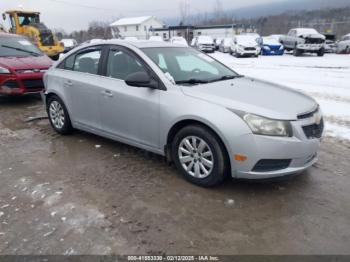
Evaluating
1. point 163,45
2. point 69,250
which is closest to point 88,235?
point 69,250

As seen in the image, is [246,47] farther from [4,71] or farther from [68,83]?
[68,83]

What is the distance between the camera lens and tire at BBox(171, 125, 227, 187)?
11.7 feet

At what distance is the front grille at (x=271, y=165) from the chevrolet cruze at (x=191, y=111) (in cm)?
1

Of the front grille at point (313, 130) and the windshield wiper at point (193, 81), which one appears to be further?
the windshield wiper at point (193, 81)

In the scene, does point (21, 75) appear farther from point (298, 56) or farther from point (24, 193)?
point (298, 56)

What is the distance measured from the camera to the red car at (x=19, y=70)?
25.8ft

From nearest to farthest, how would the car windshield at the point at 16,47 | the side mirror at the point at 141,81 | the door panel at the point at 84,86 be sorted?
the side mirror at the point at 141,81 → the door panel at the point at 84,86 → the car windshield at the point at 16,47

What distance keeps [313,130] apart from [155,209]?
1961 mm

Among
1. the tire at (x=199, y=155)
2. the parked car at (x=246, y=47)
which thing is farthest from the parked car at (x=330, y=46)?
the tire at (x=199, y=155)

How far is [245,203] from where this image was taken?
11.4ft

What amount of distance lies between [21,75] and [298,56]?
19747 mm

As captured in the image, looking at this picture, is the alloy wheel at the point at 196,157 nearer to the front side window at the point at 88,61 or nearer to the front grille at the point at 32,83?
the front side window at the point at 88,61

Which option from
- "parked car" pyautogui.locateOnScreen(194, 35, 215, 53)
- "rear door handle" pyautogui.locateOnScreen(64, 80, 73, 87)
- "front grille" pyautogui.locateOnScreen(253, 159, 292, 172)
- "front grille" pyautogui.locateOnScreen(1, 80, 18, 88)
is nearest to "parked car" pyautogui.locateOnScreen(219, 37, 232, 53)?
"parked car" pyautogui.locateOnScreen(194, 35, 215, 53)

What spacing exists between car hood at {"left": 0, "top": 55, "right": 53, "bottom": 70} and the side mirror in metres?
5.25
